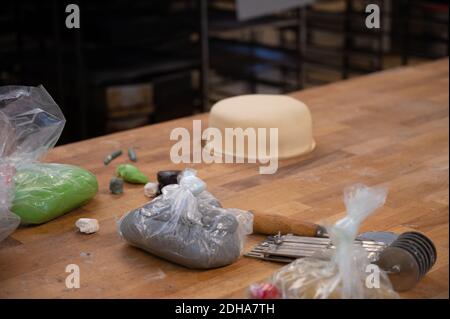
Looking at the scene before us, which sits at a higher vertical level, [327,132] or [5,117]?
[5,117]

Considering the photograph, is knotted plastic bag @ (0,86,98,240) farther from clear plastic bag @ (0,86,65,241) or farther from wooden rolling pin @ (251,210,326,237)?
wooden rolling pin @ (251,210,326,237)

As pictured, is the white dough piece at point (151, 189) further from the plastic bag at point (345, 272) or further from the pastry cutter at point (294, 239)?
the plastic bag at point (345, 272)

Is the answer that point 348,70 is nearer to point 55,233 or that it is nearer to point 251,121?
point 251,121

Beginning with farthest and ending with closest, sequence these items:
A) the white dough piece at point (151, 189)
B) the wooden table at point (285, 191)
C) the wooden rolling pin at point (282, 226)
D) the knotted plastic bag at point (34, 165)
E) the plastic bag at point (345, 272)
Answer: the white dough piece at point (151, 189) → the knotted plastic bag at point (34, 165) → the wooden rolling pin at point (282, 226) → the wooden table at point (285, 191) → the plastic bag at point (345, 272)

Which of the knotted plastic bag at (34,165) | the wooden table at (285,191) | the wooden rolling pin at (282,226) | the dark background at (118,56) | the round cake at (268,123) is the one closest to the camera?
the wooden table at (285,191)

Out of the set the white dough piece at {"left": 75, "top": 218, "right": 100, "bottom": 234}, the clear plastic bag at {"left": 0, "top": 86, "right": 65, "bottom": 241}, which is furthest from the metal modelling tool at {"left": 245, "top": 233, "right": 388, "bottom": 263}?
the clear plastic bag at {"left": 0, "top": 86, "right": 65, "bottom": 241}

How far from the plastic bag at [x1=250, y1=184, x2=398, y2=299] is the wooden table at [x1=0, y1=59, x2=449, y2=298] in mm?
85

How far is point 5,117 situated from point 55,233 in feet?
0.75

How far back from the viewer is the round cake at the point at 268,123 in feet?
6.06

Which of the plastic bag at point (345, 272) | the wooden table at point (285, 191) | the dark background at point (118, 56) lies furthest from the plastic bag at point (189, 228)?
the dark background at point (118, 56)

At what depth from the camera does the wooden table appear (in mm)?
1243

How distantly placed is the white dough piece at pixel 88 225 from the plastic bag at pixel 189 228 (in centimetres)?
11
